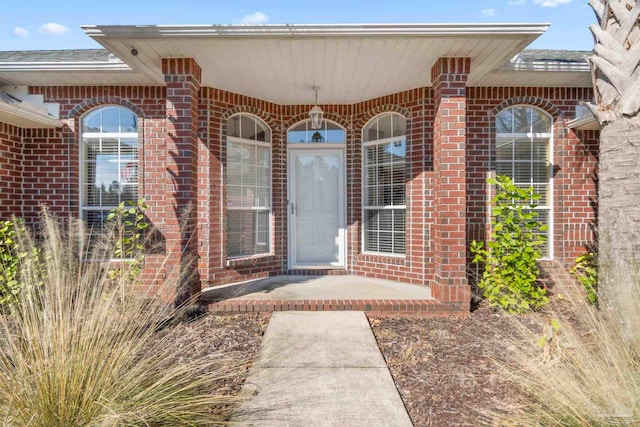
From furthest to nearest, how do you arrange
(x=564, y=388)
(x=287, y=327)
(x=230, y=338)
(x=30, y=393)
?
1. (x=287, y=327)
2. (x=230, y=338)
3. (x=564, y=388)
4. (x=30, y=393)

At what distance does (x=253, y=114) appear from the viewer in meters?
6.21

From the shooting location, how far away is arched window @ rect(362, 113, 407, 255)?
601cm

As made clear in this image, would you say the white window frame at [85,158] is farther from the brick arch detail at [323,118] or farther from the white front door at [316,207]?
the white front door at [316,207]

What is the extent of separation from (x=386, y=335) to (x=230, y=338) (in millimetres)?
1575

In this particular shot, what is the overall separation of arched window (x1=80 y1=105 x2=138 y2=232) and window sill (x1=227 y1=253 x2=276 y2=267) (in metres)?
1.77

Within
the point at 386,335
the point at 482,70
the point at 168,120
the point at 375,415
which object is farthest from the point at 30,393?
the point at 482,70

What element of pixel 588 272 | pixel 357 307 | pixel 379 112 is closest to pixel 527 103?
pixel 379 112

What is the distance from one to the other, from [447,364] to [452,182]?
2151 mm

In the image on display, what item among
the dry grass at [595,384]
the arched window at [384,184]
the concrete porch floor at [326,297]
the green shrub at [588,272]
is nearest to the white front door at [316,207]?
the arched window at [384,184]

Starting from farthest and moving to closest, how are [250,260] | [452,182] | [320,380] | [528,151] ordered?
[250,260], [528,151], [452,182], [320,380]

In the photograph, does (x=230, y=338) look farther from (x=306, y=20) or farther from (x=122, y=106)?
(x=122, y=106)

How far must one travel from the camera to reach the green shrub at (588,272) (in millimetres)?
4735

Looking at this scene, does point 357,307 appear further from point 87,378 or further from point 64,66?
point 64,66

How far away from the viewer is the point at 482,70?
4871mm
